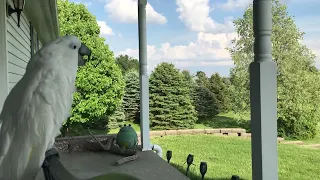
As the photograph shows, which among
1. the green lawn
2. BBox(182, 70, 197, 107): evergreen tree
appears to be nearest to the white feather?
the green lawn

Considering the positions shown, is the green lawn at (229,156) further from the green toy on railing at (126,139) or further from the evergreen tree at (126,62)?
the evergreen tree at (126,62)

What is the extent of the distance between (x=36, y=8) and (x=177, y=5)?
9.63m

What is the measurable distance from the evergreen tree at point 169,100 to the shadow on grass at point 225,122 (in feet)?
2.52

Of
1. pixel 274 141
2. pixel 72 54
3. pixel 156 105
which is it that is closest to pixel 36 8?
pixel 72 54

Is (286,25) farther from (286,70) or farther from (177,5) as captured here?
(177,5)

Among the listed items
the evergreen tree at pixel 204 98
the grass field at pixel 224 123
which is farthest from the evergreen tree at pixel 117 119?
the evergreen tree at pixel 204 98

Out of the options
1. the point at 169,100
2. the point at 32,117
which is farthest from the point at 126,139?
the point at 169,100

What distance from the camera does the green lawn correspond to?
4.99m

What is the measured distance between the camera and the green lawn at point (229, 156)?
499 centimetres

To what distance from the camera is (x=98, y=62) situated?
7746mm

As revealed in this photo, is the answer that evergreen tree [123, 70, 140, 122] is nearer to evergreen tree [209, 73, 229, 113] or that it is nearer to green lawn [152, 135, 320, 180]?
green lawn [152, 135, 320, 180]

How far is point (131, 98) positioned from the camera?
31.4 feet

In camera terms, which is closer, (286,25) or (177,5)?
(286,25)

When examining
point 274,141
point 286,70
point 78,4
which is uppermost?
point 78,4
